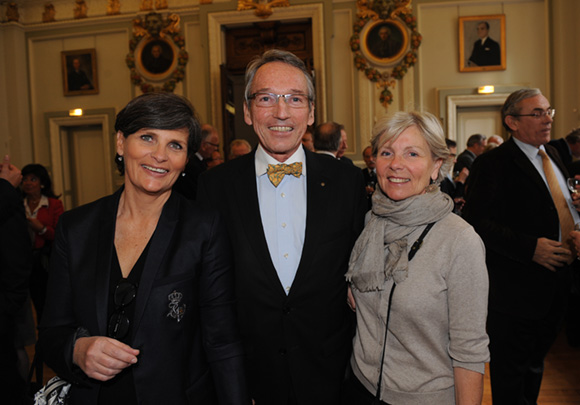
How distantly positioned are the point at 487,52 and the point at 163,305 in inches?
341

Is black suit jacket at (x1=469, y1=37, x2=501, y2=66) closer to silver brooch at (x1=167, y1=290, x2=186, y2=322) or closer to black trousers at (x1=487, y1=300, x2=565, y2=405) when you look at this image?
black trousers at (x1=487, y1=300, x2=565, y2=405)

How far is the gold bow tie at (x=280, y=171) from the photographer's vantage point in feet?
6.32

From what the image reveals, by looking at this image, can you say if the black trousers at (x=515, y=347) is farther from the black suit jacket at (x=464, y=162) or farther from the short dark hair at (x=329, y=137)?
the black suit jacket at (x=464, y=162)

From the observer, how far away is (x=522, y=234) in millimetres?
2721

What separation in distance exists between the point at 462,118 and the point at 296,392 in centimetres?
822

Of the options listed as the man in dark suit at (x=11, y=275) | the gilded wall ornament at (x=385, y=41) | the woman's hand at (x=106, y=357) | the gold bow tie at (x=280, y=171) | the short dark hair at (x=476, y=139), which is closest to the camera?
A: the woman's hand at (x=106, y=357)

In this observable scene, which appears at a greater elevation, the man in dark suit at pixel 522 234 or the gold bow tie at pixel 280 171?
the gold bow tie at pixel 280 171

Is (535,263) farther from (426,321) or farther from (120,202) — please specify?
(120,202)

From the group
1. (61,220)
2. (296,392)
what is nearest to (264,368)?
(296,392)

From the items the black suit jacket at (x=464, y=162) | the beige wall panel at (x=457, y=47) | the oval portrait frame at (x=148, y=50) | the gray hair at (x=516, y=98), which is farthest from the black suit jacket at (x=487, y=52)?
the gray hair at (x=516, y=98)

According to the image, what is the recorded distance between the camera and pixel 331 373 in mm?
1893

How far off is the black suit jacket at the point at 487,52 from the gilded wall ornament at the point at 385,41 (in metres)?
1.11

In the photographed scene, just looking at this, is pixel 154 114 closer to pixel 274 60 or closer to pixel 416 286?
pixel 274 60

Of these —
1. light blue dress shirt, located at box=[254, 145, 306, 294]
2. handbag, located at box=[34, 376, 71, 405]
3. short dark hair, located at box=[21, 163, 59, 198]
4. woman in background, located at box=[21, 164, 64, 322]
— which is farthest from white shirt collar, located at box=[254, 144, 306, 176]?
short dark hair, located at box=[21, 163, 59, 198]
